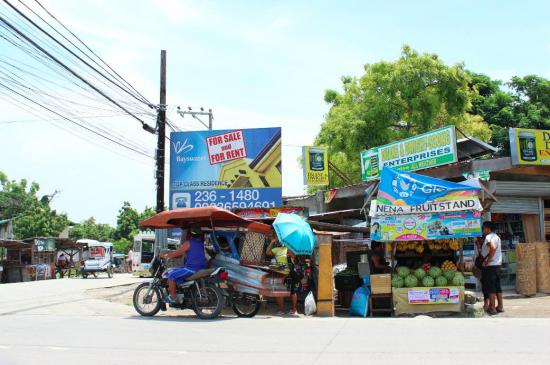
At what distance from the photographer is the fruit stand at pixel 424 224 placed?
35.9ft

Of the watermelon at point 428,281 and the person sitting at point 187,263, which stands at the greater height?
the person sitting at point 187,263

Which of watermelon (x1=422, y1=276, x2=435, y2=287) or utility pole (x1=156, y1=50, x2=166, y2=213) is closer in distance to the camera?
watermelon (x1=422, y1=276, x2=435, y2=287)

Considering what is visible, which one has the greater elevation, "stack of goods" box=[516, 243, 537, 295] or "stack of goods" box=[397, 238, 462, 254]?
"stack of goods" box=[397, 238, 462, 254]

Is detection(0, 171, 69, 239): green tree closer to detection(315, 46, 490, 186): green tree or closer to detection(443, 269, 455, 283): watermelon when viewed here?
detection(315, 46, 490, 186): green tree

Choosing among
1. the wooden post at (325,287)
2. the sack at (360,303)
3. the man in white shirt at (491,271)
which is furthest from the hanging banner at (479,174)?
the wooden post at (325,287)

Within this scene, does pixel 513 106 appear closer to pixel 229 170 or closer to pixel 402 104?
pixel 402 104

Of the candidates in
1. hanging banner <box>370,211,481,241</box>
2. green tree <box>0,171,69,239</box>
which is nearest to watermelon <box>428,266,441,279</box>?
hanging banner <box>370,211,481,241</box>

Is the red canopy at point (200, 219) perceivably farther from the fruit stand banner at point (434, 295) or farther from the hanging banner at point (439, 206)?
the fruit stand banner at point (434, 295)

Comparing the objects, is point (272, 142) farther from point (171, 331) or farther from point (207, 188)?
point (171, 331)

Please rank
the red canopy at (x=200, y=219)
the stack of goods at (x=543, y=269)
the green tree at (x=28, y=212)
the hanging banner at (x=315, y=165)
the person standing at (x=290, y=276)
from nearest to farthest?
1. the red canopy at (x=200, y=219)
2. the person standing at (x=290, y=276)
3. the stack of goods at (x=543, y=269)
4. the hanging banner at (x=315, y=165)
5. the green tree at (x=28, y=212)

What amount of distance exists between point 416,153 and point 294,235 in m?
7.07

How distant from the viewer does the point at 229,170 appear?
63.2 feet

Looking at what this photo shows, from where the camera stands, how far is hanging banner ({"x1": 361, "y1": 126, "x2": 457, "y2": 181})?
A: 15.4 metres

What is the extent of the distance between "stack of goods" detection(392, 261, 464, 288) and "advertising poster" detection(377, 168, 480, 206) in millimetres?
1522
